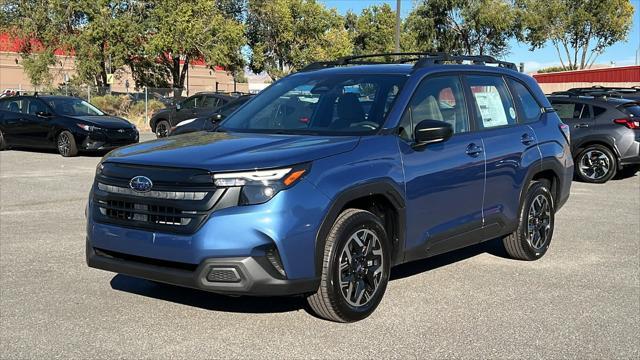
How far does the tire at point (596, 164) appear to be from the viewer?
12.7 meters

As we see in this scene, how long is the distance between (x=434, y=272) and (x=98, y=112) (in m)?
12.9

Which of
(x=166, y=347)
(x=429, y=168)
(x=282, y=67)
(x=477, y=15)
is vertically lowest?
(x=166, y=347)

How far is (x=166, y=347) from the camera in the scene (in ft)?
13.6

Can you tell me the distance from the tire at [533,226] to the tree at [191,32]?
27922 mm

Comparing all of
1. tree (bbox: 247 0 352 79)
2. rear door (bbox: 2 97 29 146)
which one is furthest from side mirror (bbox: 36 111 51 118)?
tree (bbox: 247 0 352 79)

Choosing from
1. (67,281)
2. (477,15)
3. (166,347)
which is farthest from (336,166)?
(477,15)

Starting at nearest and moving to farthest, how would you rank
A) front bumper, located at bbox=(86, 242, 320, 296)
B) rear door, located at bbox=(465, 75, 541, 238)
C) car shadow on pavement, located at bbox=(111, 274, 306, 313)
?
front bumper, located at bbox=(86, 242, 320, 296) → car shadow on pavement, located at bbox=(111, 274, 306, 313) → rear door, located at bbox=(465, 75, 541, 238)

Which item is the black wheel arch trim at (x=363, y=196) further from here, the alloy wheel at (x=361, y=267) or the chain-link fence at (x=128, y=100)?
the chain-link fence at (x=128, y=100)

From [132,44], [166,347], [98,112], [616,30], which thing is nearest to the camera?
[166,347]

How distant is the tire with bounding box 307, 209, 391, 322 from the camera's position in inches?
171

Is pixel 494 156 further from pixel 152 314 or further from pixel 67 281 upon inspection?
pixel 67 281

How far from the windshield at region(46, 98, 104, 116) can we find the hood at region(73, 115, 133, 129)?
1.40 feet

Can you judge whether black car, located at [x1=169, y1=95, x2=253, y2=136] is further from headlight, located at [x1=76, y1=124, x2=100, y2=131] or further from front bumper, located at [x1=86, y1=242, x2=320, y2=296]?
headlight, located at [x1=76, y1=124, x2=100, y2=131]

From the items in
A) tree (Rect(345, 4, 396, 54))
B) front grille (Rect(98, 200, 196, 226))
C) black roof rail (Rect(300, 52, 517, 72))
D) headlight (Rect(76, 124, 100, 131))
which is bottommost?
front grille (Rect(98, 200, 196, 226))
